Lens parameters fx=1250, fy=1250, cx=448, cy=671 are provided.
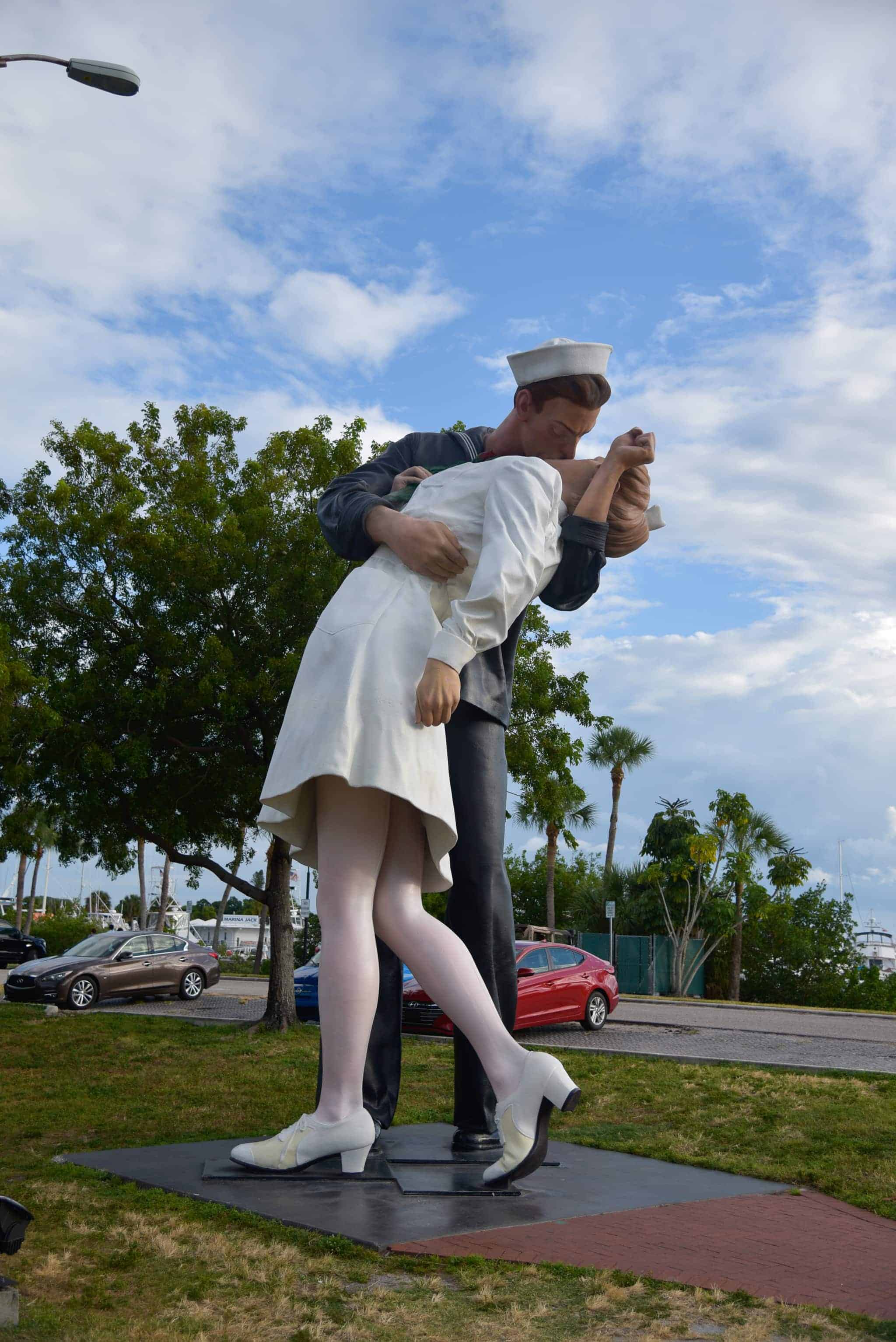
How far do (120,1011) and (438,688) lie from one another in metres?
15.6

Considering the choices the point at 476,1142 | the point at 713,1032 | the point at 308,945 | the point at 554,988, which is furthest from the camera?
the point at 308,945

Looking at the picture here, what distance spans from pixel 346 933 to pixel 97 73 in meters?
8.20

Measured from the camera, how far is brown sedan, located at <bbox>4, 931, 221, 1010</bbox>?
1922 cm

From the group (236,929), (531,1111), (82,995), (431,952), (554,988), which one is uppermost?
(431,952)

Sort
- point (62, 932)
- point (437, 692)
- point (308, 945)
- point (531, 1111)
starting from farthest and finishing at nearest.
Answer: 1. point (62, 932)
2. point (308, 945)
3. point (437, 692)
4. point (531, 1111)

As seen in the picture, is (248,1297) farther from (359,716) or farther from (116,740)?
(116,740)

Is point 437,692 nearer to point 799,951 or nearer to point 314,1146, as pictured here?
point 314,1146

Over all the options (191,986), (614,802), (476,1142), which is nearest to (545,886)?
(614,802)

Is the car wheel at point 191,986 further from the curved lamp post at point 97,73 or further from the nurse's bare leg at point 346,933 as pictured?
the nurse's bare leg at point 346,933

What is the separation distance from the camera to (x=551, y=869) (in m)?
40.5

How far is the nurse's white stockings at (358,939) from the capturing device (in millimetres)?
3818

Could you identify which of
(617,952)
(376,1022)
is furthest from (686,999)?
(376,1022)

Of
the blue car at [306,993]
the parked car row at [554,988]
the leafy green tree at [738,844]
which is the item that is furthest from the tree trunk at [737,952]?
the blue car at [306,993]

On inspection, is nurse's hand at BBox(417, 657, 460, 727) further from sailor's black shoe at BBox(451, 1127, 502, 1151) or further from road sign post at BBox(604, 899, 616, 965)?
road sign post at BBox(604, 899, 616, 965)
